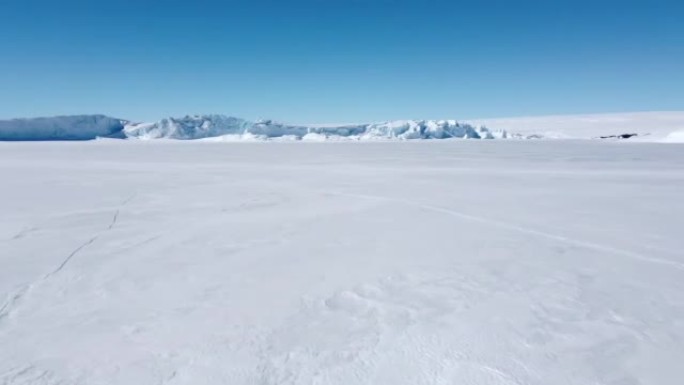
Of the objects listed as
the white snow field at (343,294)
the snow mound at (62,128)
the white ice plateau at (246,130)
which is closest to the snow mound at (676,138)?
the white ice plateau at (246,130)

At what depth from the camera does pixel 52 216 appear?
208 inches

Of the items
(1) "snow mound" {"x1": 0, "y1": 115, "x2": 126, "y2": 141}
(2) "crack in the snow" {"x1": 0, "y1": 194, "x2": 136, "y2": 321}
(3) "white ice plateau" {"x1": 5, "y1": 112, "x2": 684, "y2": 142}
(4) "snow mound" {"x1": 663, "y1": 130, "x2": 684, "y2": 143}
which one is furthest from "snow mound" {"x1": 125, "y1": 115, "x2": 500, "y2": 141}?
(2) "crack in the snow" {"x1": 0, "y1": 194, "x2": 136, "y2": 321}

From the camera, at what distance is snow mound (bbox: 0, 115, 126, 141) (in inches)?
1727

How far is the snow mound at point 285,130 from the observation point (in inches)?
2080

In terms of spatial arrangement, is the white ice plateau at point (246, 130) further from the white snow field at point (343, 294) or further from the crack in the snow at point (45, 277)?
the crack in the snow at point (45, 277)

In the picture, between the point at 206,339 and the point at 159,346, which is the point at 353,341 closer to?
the point at 206,339

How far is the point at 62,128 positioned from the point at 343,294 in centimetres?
5288

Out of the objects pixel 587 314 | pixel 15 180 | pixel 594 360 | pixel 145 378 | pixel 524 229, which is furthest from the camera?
pixel 15 180

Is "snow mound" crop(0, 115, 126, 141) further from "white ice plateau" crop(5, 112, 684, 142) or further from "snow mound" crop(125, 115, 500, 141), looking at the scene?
"snow mound" crop(125, 115, 500, 141)

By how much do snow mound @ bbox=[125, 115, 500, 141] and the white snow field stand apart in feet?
152

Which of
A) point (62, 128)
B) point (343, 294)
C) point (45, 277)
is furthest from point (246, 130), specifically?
point (343, 294)

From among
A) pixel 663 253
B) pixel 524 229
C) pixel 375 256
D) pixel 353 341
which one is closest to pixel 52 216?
pixel 375 256

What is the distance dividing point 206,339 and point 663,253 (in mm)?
3518

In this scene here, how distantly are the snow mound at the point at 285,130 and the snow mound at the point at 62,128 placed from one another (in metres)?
2.21
